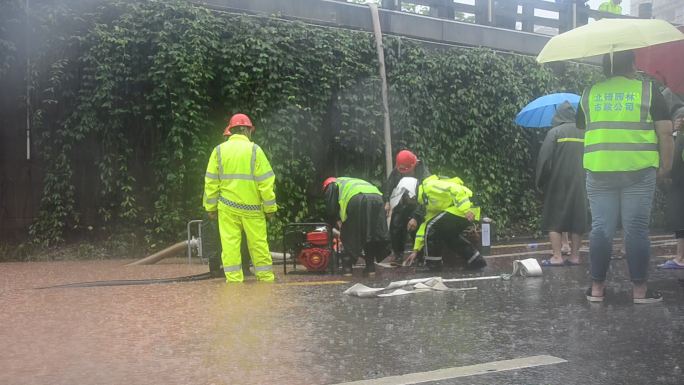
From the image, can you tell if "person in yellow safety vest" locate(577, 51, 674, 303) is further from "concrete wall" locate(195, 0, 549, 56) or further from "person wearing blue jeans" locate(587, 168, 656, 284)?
"concrete wall" locate(195, 0, 549, 56)

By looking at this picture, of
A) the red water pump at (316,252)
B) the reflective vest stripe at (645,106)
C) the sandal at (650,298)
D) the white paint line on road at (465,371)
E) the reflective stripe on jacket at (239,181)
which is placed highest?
the reflective vest stripe at (645,106)

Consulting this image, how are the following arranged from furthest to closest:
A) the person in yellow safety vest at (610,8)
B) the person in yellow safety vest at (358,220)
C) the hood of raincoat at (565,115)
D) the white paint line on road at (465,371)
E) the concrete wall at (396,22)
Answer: the person in yellow safety vest at (610,8)
the concrete wall at (396,22)
the hood of raincoat at (565,115)
the person in yellow safety vest at (358,220)
the white paint line on road at (465,371)

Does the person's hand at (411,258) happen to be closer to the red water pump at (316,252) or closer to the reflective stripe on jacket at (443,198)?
the reflective stripe on jacket at (443,198)

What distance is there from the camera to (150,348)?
4039 mm

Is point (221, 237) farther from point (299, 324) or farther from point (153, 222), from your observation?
point (153, 222)

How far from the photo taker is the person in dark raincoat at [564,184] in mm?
7797

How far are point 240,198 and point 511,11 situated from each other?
941cm

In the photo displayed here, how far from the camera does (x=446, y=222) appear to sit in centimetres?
778

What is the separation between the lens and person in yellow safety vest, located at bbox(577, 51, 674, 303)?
5043mm

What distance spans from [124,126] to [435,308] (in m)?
6.43

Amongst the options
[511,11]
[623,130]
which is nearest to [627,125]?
[623,130]

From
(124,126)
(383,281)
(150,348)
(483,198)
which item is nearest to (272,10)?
(124,126)

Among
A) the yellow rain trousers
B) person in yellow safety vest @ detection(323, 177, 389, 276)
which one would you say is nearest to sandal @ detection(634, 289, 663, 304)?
person in yellow safety vest @ detection(323, 177, 389, 276)

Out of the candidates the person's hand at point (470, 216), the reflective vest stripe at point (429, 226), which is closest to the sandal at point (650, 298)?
the person's hand at point (470, 216)
